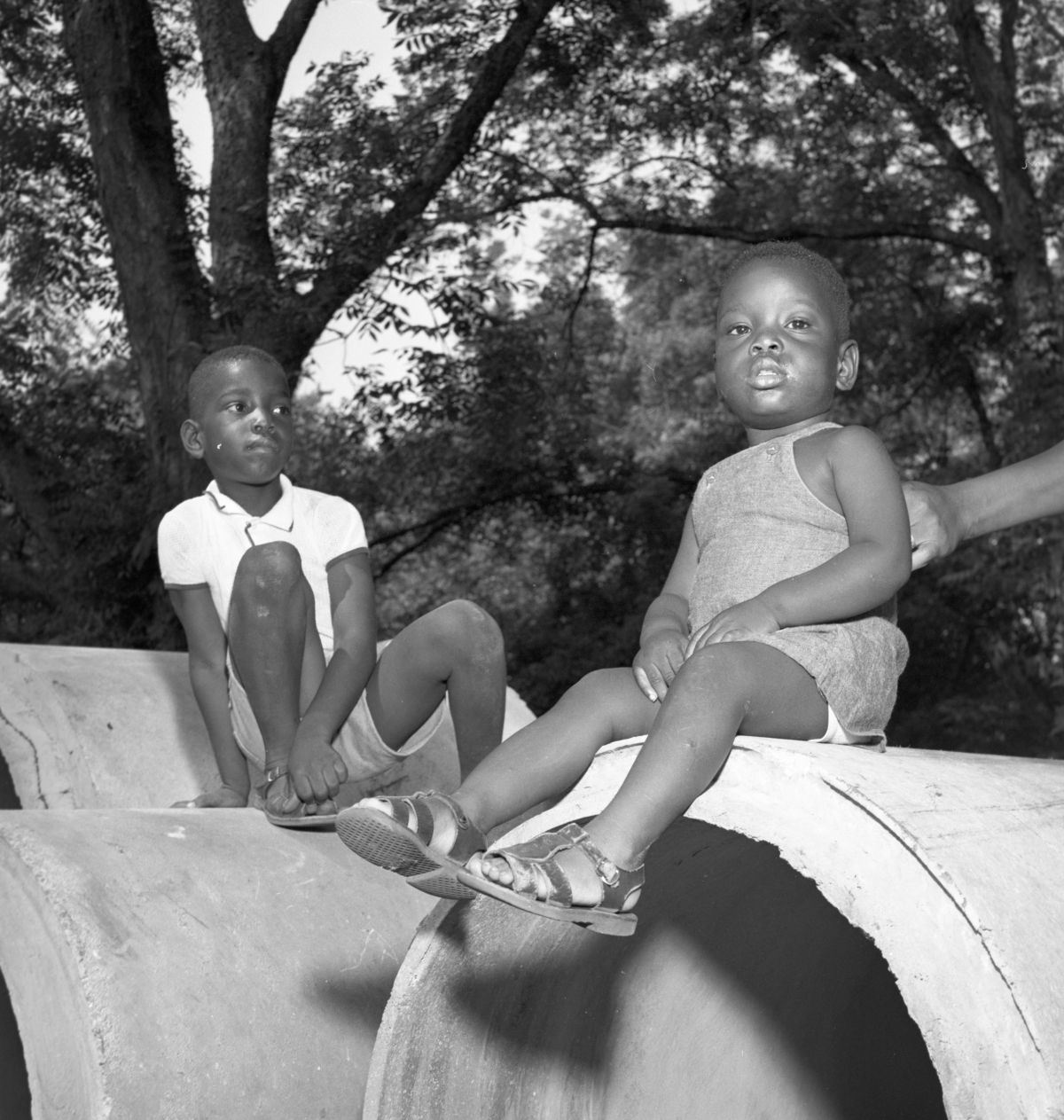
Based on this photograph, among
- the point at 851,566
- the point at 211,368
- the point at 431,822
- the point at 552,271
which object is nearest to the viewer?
the point at 431,822

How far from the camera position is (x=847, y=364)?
3.14m

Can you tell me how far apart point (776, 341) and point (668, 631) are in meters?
0.61

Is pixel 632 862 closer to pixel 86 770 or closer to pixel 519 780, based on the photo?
pixel 519 780

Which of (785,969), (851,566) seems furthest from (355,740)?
(851,566)

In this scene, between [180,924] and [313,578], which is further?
[313,578]

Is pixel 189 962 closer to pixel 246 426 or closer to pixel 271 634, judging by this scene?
pixel 271 634

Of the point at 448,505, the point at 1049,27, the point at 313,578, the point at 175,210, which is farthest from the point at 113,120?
the point at 1049,27

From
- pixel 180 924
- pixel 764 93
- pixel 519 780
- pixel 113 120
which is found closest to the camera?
pixel 519 780

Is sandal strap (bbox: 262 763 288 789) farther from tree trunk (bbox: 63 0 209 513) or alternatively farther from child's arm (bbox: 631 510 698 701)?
tree trunk (bbox: 63 0 209 513)

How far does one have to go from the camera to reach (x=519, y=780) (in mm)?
2602

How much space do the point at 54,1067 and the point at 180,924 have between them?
13.7 inches

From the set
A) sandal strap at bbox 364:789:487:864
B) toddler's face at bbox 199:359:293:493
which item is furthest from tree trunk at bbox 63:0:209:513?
sandal strap at bbox 364:789:487:864

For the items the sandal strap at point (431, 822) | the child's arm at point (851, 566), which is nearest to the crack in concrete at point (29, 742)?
the sandal strap at point (431, 822)

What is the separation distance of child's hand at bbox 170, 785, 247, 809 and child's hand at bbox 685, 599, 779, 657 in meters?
1.56
